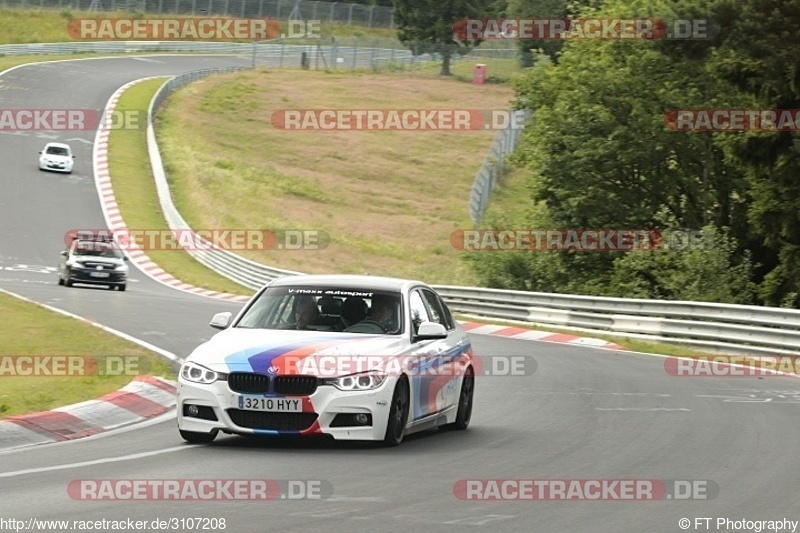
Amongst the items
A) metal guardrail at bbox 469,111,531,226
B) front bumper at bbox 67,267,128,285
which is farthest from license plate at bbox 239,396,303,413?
metal guardrail at bbox 469,111,531,226

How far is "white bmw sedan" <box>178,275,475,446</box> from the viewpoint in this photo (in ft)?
37.4

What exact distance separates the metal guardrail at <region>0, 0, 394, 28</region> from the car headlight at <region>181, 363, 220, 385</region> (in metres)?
97.0

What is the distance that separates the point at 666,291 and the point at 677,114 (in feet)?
16.6

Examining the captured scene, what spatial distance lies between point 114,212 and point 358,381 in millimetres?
41366

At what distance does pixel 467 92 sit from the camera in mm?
92250

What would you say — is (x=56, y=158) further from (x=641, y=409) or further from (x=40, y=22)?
(x=40, y=22)

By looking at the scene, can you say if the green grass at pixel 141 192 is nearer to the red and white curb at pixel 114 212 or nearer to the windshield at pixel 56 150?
the red and white curb at pixel 114 212

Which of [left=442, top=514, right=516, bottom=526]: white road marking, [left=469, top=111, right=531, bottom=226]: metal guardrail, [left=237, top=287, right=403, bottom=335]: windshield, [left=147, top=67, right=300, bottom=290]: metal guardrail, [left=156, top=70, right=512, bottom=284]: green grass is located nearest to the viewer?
[left=442, top=514, right=516, bottom=526]: white road marking

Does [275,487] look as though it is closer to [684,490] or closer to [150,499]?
[150,499]

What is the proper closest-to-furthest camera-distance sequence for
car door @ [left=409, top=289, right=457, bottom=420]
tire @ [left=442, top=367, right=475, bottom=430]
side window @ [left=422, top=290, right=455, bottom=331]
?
car door @ [left=409, top=289, right=457, bottom=420]
tire @ [left=442, top=367, right=475, bottom=430]
side window @ [left=422, top=290, right=455, bottom=331]

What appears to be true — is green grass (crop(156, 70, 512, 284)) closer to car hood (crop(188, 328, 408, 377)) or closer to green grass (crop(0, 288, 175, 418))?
green grass (crop(0, 288, 175, 418))

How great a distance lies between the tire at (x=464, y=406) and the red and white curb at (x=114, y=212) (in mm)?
23057

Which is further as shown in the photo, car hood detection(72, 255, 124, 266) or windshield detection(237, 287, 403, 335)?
car hood detection(72, 255, 124, 266)

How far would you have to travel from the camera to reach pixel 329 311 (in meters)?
12.8
